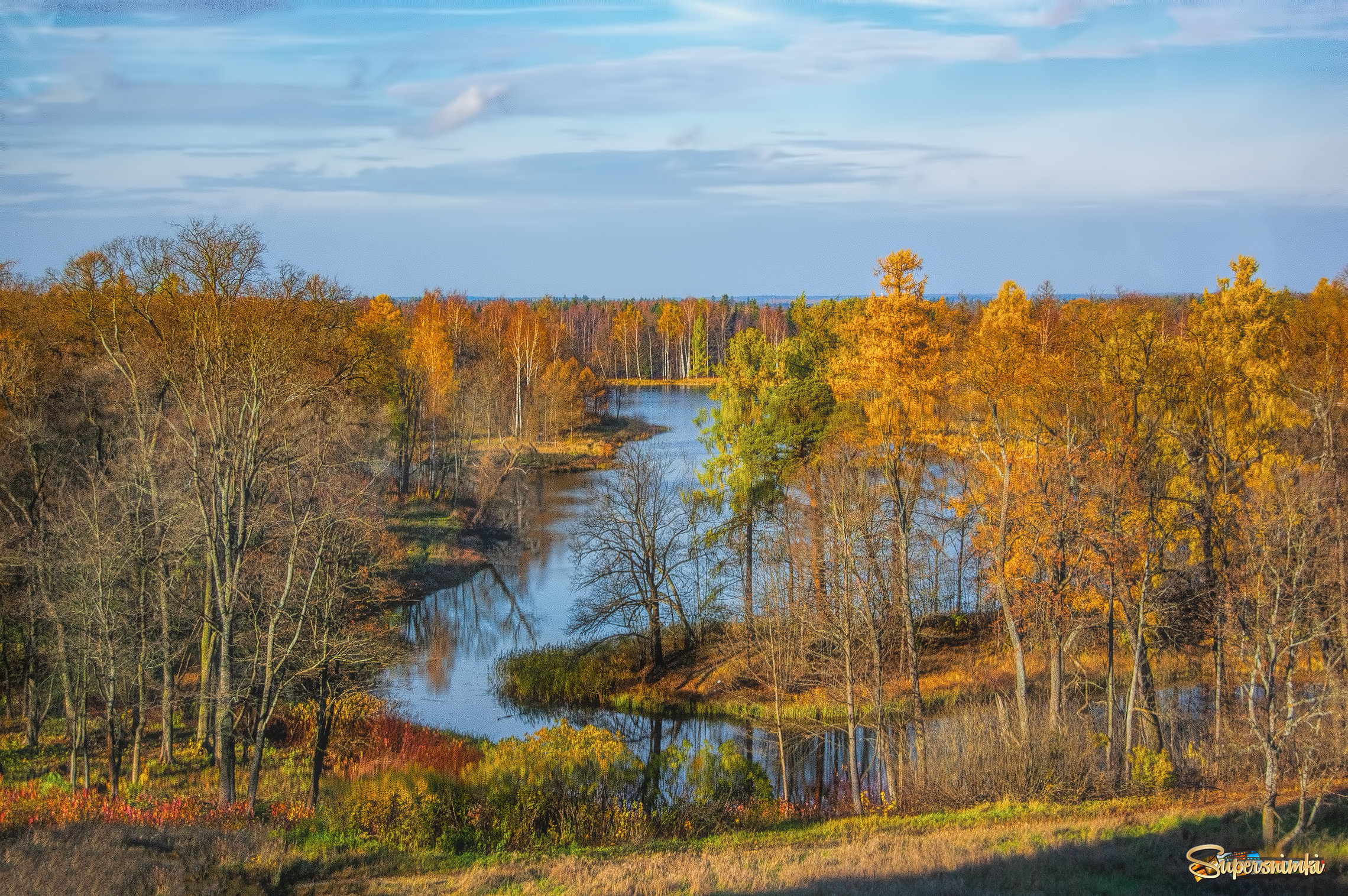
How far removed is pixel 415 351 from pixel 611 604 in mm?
35973

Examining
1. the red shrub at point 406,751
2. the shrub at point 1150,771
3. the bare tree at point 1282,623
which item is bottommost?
the red shrub at point 406,751

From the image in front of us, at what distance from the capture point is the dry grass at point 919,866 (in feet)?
35.5

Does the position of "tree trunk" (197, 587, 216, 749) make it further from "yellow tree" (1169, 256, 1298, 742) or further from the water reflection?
"yellow tree" (1169, 256, 1298, 742)

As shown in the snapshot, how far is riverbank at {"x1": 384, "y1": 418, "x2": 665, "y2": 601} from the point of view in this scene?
3581cm

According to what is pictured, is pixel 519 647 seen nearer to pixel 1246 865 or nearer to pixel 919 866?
pixel 919 866

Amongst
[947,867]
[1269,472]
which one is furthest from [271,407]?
[1269,472]

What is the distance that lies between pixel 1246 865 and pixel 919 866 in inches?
141

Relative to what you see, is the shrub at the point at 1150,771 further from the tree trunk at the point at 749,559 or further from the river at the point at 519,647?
the tree trunk at the point at 749,559

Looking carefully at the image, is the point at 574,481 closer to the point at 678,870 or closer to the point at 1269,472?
the point at 1269,472

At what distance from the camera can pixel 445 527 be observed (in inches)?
1677

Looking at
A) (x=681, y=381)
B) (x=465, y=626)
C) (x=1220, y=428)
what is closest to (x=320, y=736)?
(x=465, y=626)

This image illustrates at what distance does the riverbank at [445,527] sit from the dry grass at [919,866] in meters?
15.9

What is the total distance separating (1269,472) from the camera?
69.9ft

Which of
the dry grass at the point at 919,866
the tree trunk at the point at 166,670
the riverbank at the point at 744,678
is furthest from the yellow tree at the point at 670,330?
the dry grass at the point at 919,866
